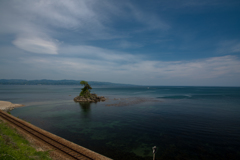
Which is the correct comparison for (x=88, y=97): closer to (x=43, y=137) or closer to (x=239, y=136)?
(x=43, y=137)

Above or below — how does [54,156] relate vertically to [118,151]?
above

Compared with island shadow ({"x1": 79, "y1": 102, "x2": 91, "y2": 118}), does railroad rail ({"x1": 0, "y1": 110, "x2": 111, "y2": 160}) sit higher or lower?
higher

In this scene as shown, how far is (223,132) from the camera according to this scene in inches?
1272

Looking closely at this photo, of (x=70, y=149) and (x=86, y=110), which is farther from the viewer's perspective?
(x=86, y=110)

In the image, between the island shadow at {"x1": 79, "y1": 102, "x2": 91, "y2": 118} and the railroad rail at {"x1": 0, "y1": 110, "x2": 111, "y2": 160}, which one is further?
the island shadow at {"x1": 79, "y1": 102, "x2": 91, "y2": 118}

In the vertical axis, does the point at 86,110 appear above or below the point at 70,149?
below

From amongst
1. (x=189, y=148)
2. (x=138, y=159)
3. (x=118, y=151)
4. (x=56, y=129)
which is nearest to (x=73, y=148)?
(x=118, y=151)

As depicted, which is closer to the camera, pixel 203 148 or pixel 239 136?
pixel 203 148

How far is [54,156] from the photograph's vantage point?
59.6 feet

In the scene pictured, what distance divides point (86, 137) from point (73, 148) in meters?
8.70

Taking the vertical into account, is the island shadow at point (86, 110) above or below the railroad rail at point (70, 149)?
below

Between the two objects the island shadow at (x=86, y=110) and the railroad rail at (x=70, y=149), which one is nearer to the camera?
the railroad rail at (x=70, y=149)

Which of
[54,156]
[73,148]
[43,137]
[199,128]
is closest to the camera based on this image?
[54,156]

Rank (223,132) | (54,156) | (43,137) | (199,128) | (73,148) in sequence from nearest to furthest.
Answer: (54,156), (73,148), (43,137), (223,132), (199,128)
